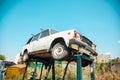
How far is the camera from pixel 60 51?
650 cm

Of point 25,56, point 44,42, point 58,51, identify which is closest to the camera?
point 58,51

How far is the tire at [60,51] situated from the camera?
6.32 meters

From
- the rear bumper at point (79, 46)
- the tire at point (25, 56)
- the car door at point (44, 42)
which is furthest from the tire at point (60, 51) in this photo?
the tire at point (25, 56)

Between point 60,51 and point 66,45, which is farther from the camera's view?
point 60,51

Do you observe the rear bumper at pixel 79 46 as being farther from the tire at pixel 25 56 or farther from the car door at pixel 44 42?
the tire at pixel 25 56

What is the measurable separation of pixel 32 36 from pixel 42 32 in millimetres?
1499

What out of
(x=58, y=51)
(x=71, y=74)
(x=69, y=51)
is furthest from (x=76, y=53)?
(x=71, y=74)

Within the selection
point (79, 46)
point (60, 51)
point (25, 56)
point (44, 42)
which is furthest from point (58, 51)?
Result: point (25, 56)

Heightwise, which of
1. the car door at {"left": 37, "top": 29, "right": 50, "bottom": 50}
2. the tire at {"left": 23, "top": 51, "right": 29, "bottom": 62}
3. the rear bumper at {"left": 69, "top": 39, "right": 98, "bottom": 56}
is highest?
the car door at {"left": 37, "top": 29, "right": 50, "bottom": 50}

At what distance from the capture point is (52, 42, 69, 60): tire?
6.32m

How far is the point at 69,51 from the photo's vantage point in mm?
6457

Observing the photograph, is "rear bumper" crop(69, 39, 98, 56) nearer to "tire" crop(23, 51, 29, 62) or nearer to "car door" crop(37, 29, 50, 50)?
"car door" crop(37, 29, 50, 50)

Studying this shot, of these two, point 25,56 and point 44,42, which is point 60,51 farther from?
point 25,56

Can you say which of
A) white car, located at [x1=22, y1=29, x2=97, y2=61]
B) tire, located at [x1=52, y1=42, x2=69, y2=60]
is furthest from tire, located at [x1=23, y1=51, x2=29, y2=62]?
tire, located at [x1=52, y1=42, x2=69, y2=60]
